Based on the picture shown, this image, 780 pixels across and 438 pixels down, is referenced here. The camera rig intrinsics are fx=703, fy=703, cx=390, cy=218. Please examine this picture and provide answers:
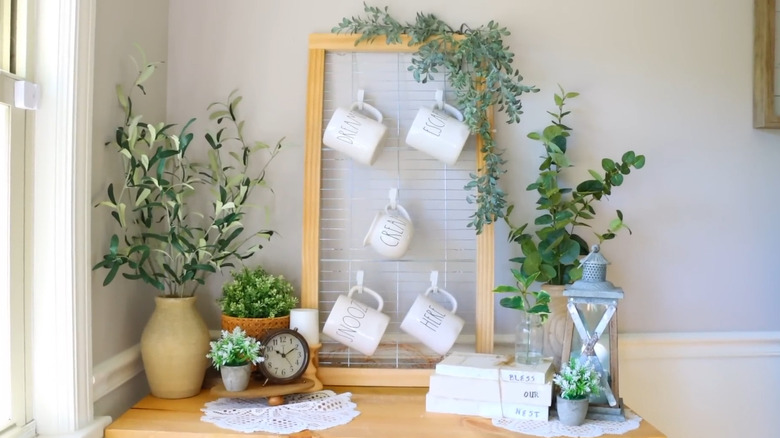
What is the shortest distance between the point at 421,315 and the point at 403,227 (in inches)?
8.1

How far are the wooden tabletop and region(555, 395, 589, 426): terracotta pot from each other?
65 millimetres

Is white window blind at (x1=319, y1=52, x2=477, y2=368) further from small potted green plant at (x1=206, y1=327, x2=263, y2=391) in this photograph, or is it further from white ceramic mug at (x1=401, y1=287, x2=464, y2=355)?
small potted green plant at (x1=206, y1=327, x2=263, y2=391)

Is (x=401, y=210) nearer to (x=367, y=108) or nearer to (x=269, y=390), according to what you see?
(x=367, y=108)

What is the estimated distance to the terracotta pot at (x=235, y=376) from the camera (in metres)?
1.45

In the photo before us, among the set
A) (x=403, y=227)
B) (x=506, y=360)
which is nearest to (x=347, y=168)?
(x=403, y=227)

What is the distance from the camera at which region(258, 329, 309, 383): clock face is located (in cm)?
150

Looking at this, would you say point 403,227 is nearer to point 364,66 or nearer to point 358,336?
point 358,336

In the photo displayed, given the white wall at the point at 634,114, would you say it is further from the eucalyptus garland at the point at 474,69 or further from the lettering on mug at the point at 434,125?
the lettering on mug at the point at 434,125

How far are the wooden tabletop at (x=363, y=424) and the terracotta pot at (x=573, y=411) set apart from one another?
0.21ft

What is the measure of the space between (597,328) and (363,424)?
513 millimetres

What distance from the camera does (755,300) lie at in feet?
5.91

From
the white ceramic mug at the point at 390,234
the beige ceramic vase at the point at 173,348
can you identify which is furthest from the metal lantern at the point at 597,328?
the beige ceramic vase at the point at 173,348

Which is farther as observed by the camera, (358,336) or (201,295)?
(201,295)

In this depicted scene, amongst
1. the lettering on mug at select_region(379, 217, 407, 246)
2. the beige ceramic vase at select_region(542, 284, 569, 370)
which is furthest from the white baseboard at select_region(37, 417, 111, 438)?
the beige ceramic vase at select_region(542, 284, 569, 370)
